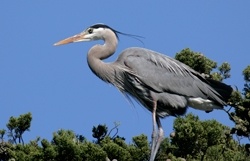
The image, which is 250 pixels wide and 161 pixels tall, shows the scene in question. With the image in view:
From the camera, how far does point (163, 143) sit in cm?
1456

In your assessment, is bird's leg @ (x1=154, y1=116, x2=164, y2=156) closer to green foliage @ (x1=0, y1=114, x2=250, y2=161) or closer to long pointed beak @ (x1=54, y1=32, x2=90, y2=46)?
green foliage @ (x1=0, y1=114, x2=250, y2=161)

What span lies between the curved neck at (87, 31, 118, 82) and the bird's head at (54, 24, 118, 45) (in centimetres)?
6

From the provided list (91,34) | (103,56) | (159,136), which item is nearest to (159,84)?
(159,136)

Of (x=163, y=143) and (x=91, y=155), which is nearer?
(x=91, y=155)

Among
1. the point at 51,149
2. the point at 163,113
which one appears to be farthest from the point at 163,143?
the point at 51,149

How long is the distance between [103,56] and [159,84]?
3.07 ft

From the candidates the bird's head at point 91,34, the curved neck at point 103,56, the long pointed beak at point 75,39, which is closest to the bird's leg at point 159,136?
the curved neck at point 103,56

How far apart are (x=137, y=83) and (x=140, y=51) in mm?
457

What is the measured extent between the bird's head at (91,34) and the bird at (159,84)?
0.6 inches

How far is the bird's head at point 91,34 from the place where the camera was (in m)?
14.4

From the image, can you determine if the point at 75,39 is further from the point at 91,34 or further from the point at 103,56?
the point at 103,56

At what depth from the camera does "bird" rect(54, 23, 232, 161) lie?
14.0 metres

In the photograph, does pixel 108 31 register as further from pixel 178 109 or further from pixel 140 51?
pixel 178 109

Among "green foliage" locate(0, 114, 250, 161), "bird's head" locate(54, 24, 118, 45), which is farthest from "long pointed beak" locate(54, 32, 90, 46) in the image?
"green foliage" locate(0, 114, 250, 161)
